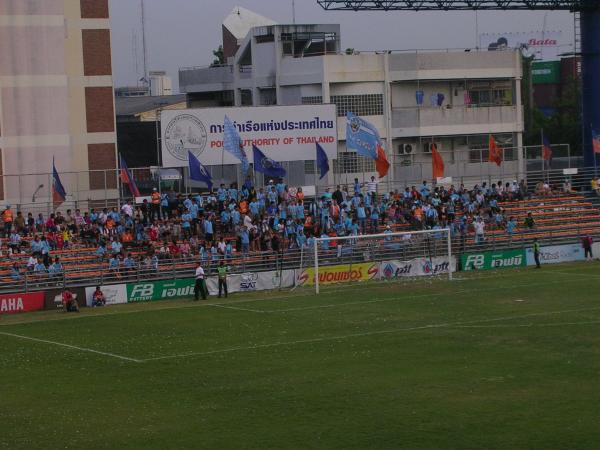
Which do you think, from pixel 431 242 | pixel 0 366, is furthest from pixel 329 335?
pixel 431 242

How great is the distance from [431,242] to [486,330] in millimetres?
18460

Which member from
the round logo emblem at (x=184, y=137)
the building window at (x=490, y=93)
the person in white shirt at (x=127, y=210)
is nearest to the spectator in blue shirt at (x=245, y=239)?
the person in white shirt at (x=127, y=210)

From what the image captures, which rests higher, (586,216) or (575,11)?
(575,11)

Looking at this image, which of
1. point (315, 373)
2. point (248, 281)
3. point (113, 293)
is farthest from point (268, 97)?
point (315, 373)

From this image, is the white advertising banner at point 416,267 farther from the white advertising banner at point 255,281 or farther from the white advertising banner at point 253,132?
the white advertising banner at point 253,132

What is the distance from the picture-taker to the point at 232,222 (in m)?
A: 54.8

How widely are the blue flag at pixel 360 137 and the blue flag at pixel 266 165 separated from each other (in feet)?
13.4

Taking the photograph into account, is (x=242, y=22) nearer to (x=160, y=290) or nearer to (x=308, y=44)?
(x=308, y=44)

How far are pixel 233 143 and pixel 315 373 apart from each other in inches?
1255

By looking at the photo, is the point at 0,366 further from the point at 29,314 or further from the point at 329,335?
the point at 29,314

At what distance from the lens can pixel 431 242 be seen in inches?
2116

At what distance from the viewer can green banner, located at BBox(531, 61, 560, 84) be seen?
129 m

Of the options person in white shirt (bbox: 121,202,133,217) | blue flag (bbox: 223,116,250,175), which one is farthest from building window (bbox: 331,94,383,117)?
person in white shirt (bbox: 121,202,133,217)

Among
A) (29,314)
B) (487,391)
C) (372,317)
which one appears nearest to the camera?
(487,391)
